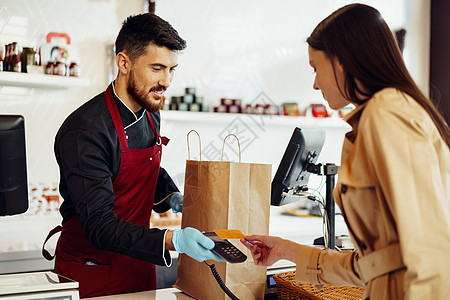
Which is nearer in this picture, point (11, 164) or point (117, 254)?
point (11, 164)

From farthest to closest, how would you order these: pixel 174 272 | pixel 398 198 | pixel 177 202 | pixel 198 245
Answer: pixel 174 272
pixel 177 202
pixel 198 245
pixel 398 198

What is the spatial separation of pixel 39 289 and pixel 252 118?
279 cm

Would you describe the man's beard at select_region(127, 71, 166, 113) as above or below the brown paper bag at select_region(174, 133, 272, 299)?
above

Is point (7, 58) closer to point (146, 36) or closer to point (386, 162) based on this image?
point (146, 36)

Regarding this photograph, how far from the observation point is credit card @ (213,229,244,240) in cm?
142

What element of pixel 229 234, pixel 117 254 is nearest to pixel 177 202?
pixel 117 254

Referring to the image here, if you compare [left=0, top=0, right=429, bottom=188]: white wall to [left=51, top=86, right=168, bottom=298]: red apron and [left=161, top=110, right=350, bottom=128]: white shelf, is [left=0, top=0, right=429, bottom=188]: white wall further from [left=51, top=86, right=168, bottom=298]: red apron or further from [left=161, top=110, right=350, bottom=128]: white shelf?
[left=51, top=86, right=168, bottom=298]: red apron

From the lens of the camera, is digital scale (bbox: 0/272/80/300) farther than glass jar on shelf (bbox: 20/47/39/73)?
No

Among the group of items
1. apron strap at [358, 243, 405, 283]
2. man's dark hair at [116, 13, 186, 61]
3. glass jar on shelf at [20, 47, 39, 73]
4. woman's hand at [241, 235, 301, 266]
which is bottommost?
woman's hand at [241, 235, 301, 266]

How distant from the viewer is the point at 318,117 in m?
4.11

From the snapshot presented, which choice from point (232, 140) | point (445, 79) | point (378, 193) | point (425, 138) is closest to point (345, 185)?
point (378, 193)

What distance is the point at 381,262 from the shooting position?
0.96m

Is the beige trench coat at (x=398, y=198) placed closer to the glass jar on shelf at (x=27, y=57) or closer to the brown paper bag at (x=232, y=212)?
the brown paper bag at (x=232, y=212)

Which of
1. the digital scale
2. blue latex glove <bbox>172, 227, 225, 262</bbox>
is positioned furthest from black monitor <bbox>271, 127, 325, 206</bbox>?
the digital scale
